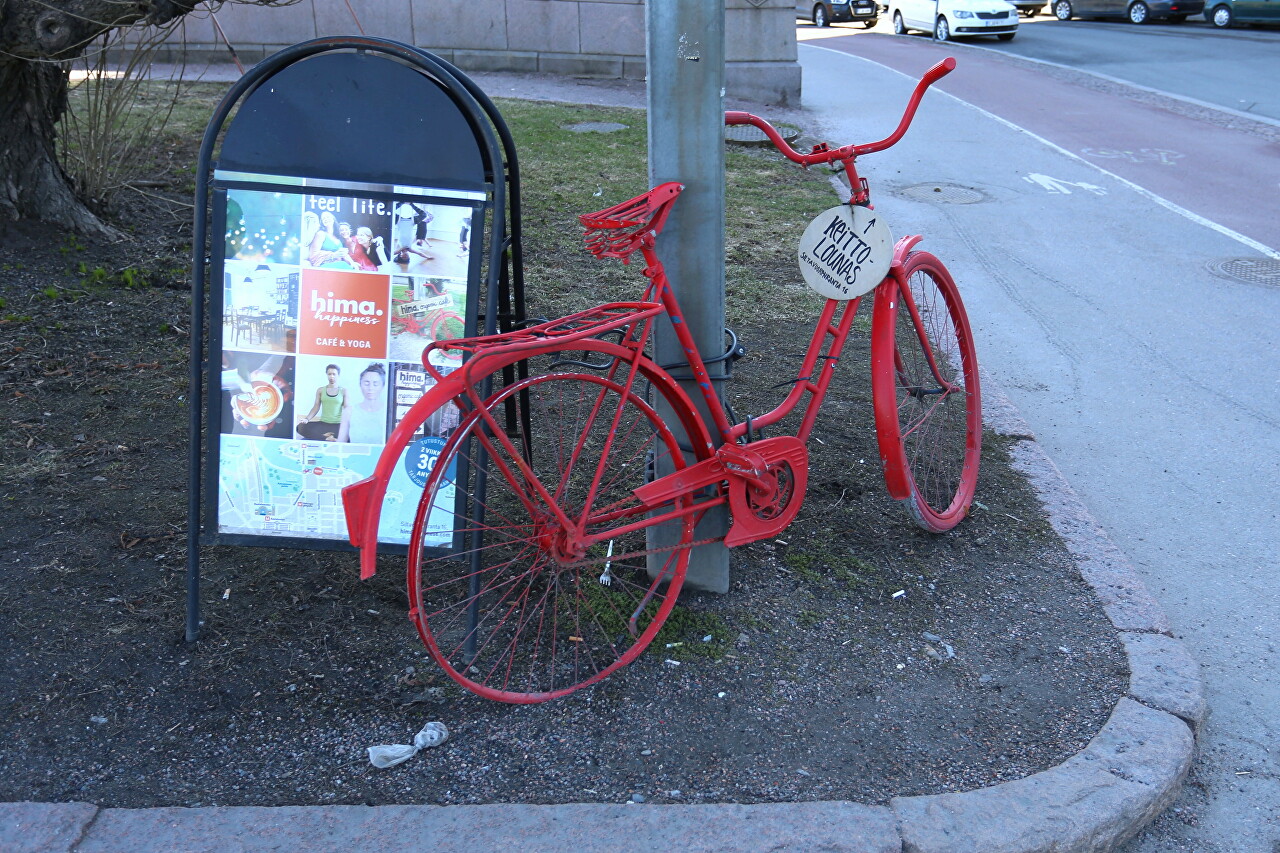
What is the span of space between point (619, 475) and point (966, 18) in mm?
26148

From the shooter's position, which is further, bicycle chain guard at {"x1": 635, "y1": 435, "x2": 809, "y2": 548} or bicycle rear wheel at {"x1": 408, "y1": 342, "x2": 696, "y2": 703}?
bicycle chain guard at {"x1": 635, "y1": 435, "x2": 809, "y2": 548}

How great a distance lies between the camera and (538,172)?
9664 millimetres

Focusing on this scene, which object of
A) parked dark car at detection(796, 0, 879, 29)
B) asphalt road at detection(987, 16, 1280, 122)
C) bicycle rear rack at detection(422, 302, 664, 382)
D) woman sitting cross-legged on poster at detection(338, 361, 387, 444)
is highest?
parked dark car at detection(796, 0, 879, 29)

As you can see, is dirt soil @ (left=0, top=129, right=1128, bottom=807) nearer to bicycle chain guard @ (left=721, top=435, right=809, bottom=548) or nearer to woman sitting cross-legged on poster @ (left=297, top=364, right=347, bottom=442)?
bicycle chain guard @ (left=721, top=435, right=809, bottom=548)

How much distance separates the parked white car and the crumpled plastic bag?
2737 cm

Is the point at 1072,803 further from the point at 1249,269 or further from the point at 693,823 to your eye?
the point at 1249,269

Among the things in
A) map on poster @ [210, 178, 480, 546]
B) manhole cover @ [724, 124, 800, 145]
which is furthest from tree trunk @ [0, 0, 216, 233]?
manhole cover @ [724, 124, 800, 145]

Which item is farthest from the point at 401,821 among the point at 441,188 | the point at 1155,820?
the point at 1155,820

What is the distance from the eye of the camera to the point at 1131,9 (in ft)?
99.3

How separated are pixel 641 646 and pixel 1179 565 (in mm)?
2257

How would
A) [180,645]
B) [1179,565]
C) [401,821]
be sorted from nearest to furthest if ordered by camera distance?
[401,821] → [180,645] → [1179,565]

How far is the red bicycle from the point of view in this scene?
2.81 meters

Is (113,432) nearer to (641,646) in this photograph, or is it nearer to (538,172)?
(641,646)

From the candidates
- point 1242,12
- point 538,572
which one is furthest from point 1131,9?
point 538,572
